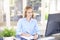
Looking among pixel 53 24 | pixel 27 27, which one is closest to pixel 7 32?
pixel 27 27

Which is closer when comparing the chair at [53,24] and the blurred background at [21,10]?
the chair at [53,24]

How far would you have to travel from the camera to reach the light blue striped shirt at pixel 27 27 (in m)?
2.53

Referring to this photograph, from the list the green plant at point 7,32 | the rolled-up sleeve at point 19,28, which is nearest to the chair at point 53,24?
the rolled-up sleeve at point 19,28

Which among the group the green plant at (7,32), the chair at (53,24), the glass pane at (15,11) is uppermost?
the glass pane at (15,11)

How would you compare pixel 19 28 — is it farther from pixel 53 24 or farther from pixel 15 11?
pixel 53 24

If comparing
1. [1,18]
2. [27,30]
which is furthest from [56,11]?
[1,18]

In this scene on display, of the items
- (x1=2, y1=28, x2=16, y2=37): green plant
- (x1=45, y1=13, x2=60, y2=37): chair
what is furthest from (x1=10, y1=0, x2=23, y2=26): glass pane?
(x1=45, y1=13, x2=60, y2=37): chair

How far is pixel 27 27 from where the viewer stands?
8.34ft

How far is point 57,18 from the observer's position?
230 centimetres

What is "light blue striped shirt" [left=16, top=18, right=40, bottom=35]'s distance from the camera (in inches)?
99.4

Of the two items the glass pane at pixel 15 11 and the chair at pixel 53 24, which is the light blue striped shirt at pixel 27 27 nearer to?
the glass pane at pixel 15 11

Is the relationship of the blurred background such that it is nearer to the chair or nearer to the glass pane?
the glass pane

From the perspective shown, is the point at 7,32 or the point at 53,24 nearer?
the point at 53,24

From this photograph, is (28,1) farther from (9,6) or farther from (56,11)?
(56,11)
